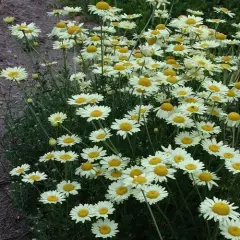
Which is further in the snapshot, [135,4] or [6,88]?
[135,4]

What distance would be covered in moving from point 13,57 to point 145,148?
10.8 ft

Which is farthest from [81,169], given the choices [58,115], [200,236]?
[200,236]

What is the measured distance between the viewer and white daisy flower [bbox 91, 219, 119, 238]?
7.84 ft

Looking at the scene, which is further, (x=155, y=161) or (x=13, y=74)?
(x=13, y=74)

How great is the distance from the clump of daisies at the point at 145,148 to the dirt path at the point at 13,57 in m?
0.20

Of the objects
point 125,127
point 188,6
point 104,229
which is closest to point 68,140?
point 125,127

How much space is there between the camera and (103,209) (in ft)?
8.02

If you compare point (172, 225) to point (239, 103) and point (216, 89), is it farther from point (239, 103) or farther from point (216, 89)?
point (239, 103)

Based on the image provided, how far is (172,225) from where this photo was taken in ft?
8.58

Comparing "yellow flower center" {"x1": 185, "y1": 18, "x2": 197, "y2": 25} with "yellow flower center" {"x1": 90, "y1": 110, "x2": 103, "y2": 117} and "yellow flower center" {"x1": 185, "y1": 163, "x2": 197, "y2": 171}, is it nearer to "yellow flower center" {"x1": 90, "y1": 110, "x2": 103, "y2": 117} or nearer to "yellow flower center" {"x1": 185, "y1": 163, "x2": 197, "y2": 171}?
"yellow flower center" {"x1": 90, "y1": 110, "x2": 103, "y2": 117}

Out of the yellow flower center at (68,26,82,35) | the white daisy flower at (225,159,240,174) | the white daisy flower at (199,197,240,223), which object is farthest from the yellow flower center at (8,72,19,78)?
the white daisy flower at (199,197,240,223)

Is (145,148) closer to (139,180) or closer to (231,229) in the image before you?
(139,180)

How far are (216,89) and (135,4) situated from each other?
389cm

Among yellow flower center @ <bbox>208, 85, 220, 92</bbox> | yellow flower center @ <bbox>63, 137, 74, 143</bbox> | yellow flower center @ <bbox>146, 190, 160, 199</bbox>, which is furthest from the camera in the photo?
yellow flower center @ <bbox>208, 85, 220, 92</bbox>
